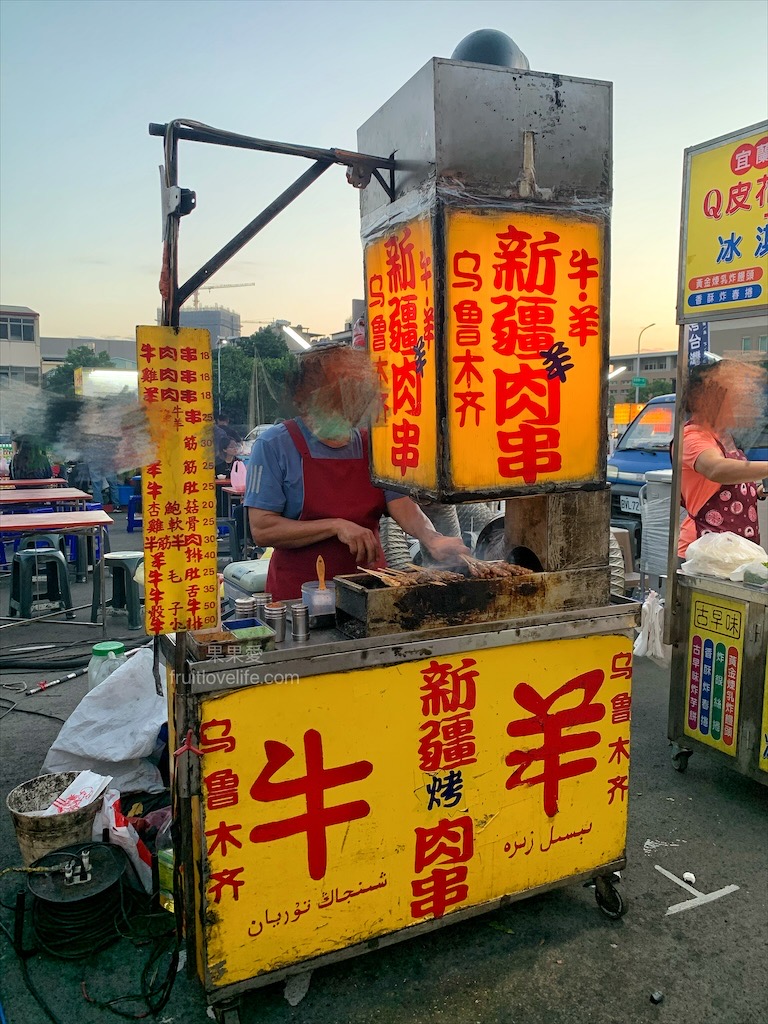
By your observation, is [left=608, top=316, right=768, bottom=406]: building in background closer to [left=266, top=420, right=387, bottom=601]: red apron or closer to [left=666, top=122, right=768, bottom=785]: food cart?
[left=666, top=122, right=768, bottom=785]: food cart

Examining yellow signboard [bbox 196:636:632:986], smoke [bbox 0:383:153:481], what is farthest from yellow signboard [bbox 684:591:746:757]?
smoke [bbox 0:383:153:481]

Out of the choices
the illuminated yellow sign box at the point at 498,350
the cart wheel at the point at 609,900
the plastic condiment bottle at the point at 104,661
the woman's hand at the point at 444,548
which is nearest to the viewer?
the illuminated yellow sign box at the point at 498,350

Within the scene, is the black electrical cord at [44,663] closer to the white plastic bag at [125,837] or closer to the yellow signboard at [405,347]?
the white plastic bag at [125,837]

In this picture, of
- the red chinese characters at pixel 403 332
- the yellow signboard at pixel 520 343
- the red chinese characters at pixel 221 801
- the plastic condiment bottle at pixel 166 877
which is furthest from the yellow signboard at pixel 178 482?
the plastic condiment bottle at pixel 166 877

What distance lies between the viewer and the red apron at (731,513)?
4094 millimetres

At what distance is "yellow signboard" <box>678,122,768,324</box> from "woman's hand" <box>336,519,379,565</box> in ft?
7.55

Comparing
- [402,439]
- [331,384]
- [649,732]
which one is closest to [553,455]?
[402,439]

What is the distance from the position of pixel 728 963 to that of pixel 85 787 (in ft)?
8.60

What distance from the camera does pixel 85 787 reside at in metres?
3.08

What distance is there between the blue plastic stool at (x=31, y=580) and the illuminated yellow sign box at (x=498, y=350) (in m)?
5.90

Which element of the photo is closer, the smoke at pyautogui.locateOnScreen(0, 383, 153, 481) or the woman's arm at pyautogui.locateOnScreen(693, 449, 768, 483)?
the smoke at pyautogui.locateOnScreen(0, 383, 153, 481)

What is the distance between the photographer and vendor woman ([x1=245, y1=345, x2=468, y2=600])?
296cm

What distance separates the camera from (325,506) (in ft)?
10.2

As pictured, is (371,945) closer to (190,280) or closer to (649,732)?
(190,280)
